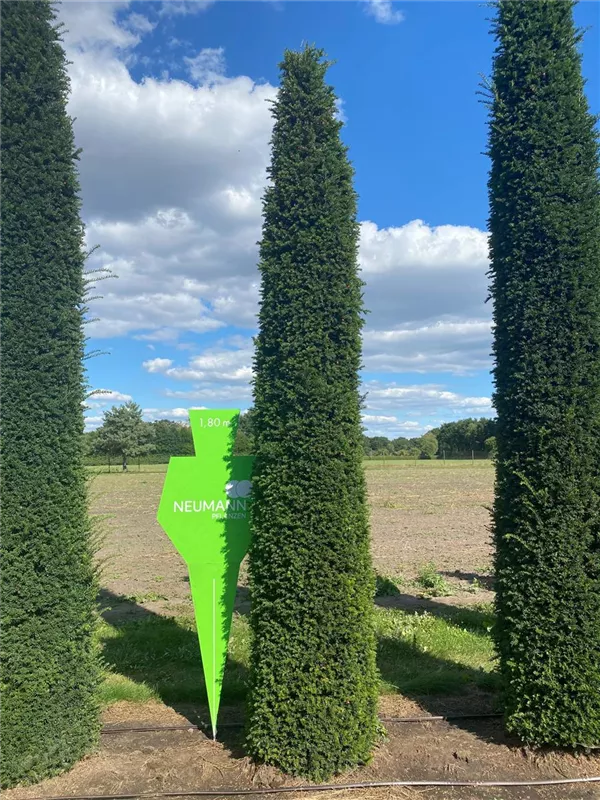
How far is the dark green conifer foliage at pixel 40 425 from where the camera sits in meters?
4.30

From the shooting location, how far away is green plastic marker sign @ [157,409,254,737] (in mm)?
5102

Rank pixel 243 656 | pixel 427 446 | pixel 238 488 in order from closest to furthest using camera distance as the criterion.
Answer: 1. pixel 238 488
2. pixel 243 656
3. pixel 427 446

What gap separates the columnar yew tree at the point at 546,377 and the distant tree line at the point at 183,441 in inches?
23.6

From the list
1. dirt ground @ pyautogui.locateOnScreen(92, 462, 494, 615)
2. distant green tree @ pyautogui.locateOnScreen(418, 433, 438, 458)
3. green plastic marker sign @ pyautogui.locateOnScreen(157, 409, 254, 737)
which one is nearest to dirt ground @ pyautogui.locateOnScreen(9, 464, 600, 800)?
green plastic marker sign @ pyautogui.locateOnScreen(157, 409, 254, 737)

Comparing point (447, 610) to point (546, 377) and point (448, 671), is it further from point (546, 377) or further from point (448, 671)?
point (546, 377)

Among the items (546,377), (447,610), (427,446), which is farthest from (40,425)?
(427,446)

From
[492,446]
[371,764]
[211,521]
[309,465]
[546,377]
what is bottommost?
[371,764]

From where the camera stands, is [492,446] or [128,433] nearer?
[492,446]

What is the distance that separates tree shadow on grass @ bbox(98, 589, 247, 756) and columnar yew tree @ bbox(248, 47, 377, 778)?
0.98m

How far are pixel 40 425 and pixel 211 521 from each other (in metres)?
1.65

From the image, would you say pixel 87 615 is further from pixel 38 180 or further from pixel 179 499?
pixel 38 180

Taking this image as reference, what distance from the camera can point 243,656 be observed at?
6.48 meters

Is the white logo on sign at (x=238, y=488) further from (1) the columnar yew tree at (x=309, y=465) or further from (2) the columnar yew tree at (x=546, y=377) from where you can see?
(2) the columnar yew tree at (x=546, y=377)

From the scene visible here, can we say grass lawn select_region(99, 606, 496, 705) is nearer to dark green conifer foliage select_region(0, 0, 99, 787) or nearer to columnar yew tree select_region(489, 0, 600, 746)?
columnar yew tree select_region(489, 0, 600, 746)
